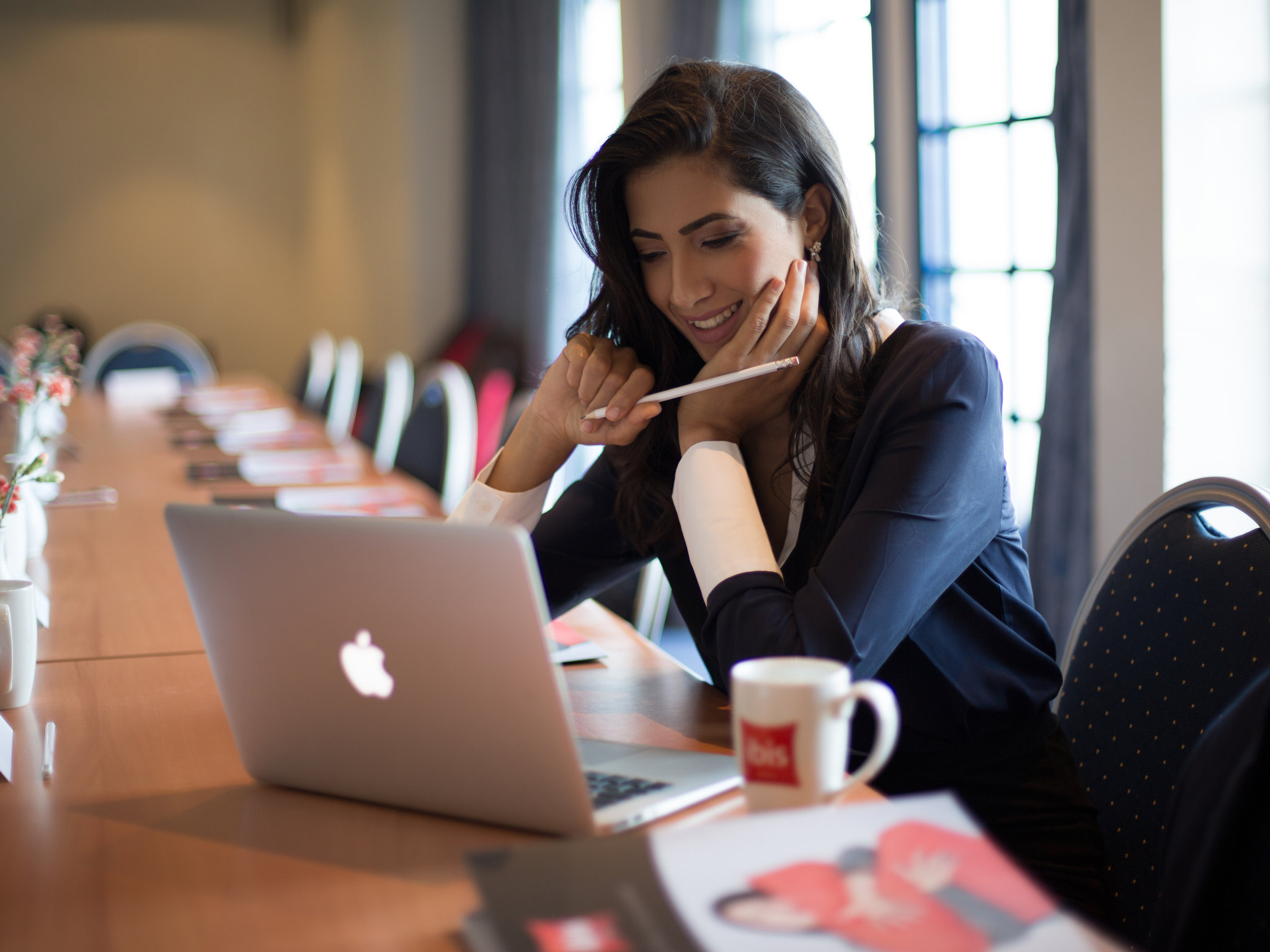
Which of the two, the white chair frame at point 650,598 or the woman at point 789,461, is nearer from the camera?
the woman at point 789,461

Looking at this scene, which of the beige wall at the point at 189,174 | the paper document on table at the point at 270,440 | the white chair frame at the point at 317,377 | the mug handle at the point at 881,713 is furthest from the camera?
the beige wall at the point at 189,174

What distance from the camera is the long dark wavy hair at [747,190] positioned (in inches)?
49.1

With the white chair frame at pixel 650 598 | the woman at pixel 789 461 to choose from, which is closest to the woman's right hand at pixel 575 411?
the woman at pixel 789 461

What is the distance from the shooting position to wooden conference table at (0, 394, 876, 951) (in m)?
0.70

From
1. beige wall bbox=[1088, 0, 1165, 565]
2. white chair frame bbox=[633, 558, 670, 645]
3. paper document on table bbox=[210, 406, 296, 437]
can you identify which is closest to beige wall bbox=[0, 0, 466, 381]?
paper document on table bbox=[210, 406, 296, 437]

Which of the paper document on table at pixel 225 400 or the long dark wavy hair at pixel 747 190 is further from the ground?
the long dark wavy hair at pixel 747 190

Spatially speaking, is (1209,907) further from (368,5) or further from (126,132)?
(126,132)

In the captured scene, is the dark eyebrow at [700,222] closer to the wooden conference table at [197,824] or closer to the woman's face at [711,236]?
the woman's face at [711,236]

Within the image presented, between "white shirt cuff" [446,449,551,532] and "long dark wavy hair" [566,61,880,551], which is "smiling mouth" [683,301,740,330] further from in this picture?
"white shirt cuff" [446,449,551,532]

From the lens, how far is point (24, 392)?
1.91m

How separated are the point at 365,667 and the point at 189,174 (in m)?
8.57

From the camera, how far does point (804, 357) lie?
1.30 meters

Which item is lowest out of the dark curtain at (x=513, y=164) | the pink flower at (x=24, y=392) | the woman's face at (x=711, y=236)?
the pink flower at (x=24, y=392)

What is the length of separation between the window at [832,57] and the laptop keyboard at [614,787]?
2.67 meters
